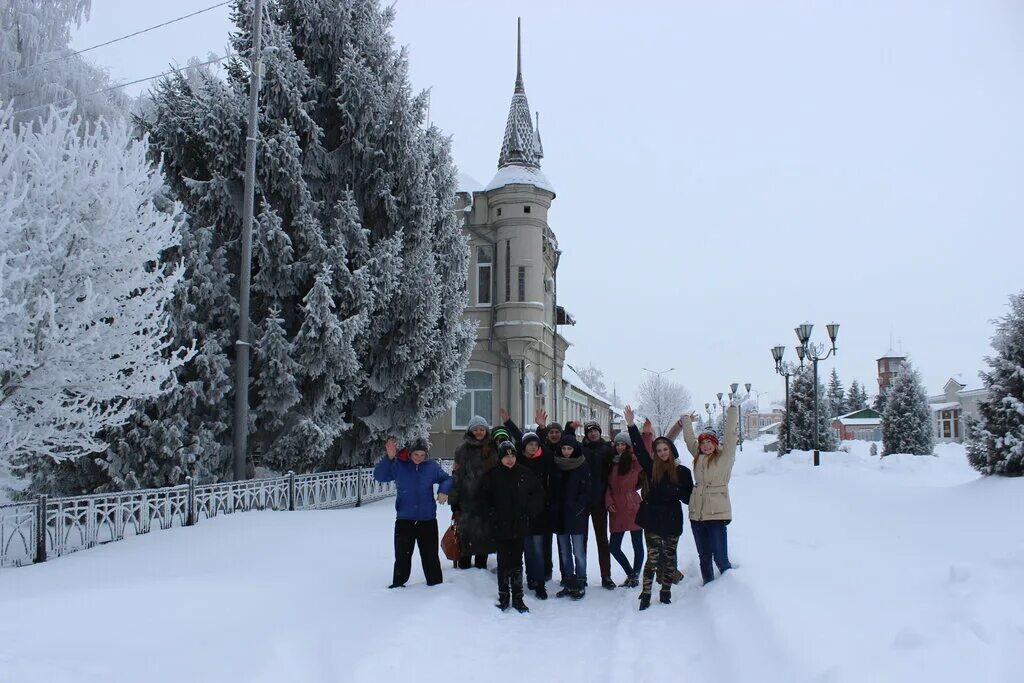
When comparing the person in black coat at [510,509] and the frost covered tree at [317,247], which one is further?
the frost covered tree at [317,247]

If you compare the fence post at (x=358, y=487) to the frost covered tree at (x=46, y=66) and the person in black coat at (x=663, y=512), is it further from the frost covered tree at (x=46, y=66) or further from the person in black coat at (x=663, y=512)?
the frost covered tree at (x=46, y=66)

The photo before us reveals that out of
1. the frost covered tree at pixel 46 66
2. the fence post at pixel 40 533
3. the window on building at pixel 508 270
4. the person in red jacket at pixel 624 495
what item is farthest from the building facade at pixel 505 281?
the person in red jacket at pixel 624 495

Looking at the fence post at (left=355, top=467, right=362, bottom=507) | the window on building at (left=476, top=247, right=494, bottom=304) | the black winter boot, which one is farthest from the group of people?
the window on building at (left=476, top=247, right=494, bottom=304)

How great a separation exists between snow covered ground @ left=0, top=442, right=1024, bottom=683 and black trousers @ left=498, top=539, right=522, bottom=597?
0.23 m

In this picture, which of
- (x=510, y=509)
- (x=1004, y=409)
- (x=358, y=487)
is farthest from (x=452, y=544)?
(x=1004, y=409)

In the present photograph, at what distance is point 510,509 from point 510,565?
593 millimetres

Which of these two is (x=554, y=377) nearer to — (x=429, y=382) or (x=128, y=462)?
(x=429, y=382)

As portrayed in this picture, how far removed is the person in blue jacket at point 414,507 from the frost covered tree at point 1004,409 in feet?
33.7

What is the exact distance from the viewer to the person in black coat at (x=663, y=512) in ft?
24.7

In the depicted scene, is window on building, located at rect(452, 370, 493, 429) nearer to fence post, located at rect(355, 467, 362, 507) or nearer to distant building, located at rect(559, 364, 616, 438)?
distant building, located at rect(559, 364, 616, 438)

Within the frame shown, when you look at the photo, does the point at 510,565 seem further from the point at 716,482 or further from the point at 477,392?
the point at 477,392

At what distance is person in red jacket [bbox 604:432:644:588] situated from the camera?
27.5 ft

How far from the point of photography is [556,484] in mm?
8297

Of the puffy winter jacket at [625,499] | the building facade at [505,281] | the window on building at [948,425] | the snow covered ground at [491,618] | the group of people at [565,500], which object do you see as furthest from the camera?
the window on building at [948,425]
